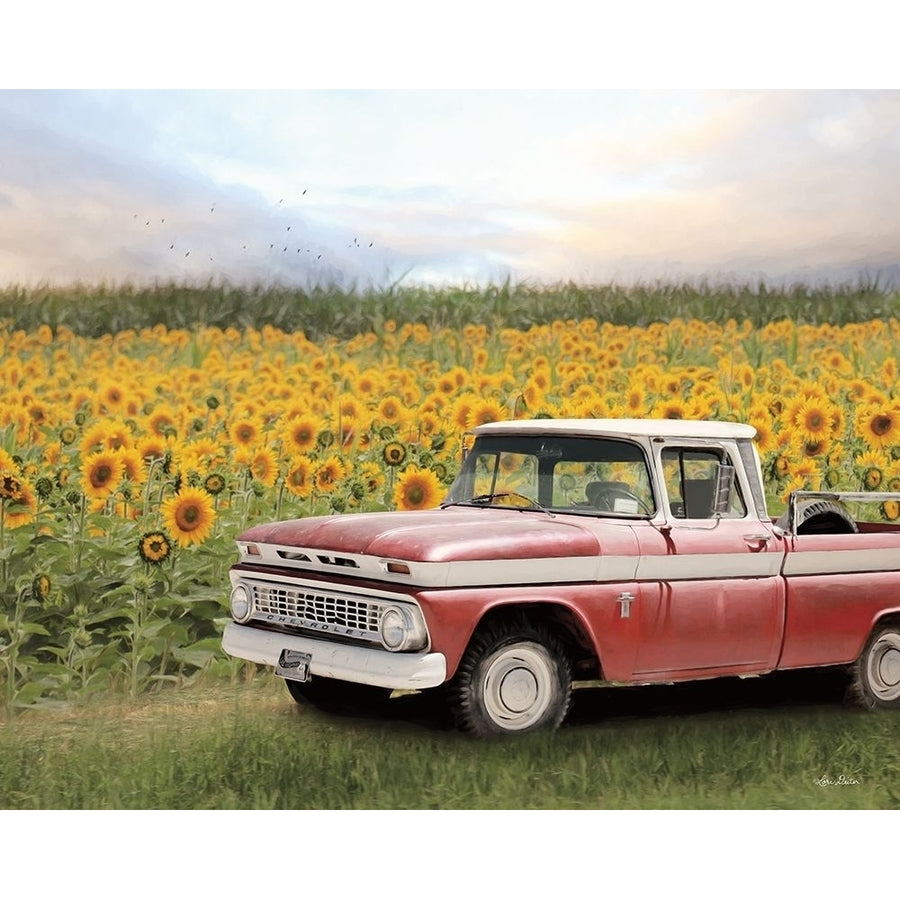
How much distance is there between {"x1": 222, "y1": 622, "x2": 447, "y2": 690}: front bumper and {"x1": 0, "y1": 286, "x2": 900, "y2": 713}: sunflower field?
987 millimetres

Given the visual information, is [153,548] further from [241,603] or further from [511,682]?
[511,682]

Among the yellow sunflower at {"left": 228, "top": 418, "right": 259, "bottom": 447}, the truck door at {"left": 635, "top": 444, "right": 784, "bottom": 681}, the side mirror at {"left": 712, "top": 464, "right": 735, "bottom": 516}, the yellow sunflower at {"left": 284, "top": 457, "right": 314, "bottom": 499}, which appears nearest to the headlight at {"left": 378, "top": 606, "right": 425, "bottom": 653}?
the truck door at {"left": 635, "top": 444, "right": 784, "bottom": 681}

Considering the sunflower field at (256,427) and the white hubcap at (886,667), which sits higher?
the sunflower field at (256,427)

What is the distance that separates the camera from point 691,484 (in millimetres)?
5977

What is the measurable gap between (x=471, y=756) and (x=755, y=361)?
A: 466cm

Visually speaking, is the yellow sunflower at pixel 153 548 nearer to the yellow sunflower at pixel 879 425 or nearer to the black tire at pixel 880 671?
the black tire at pixel 880 671

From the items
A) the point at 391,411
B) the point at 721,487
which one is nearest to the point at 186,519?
the point at 391,411

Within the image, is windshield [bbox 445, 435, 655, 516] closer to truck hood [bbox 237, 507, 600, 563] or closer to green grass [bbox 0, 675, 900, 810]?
truck hood [bbox 237, 507, 600, 563]

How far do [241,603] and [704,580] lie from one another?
1.75 metres

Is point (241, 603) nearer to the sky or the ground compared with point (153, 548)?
nearer to the ground

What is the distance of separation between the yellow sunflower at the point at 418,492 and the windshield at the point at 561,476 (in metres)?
0.57

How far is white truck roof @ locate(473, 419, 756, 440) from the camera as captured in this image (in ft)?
19.6

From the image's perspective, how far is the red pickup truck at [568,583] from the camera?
5.16 m
